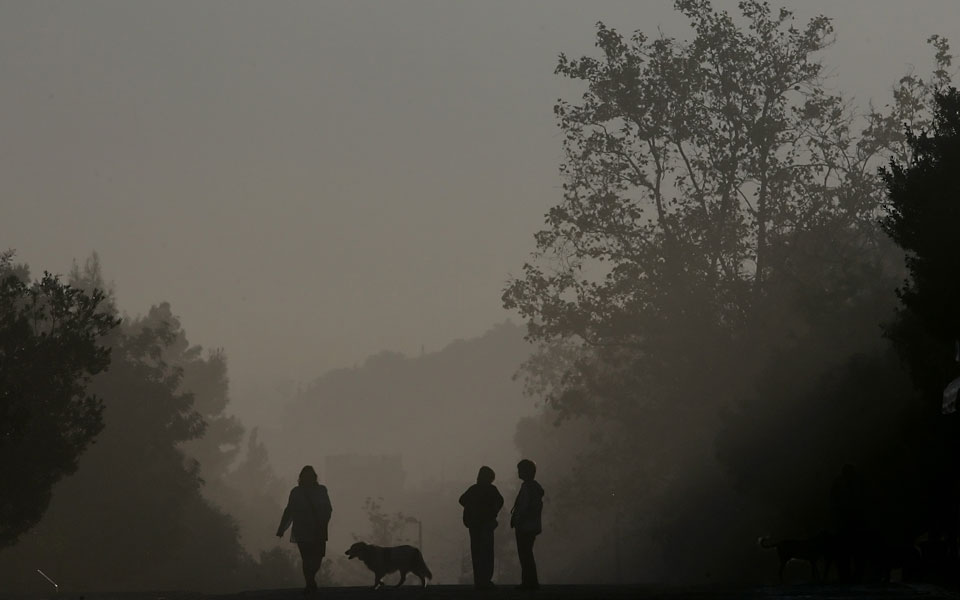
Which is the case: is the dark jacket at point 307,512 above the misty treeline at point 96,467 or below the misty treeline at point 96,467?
below

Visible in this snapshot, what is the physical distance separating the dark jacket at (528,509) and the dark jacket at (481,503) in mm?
345

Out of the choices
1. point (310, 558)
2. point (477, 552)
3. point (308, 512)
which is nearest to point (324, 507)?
point (308, 512)

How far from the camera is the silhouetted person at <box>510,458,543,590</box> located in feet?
87.6

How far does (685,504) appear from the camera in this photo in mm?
62000

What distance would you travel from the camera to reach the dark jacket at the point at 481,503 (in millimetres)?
27047

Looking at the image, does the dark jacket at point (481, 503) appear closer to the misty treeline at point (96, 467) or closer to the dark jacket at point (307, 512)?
the dark jacket at point (307, 512)

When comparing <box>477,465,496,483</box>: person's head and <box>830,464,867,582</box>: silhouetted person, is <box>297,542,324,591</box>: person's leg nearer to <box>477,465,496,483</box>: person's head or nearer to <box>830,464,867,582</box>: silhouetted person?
<box>477,465,496,483</box>: person's head

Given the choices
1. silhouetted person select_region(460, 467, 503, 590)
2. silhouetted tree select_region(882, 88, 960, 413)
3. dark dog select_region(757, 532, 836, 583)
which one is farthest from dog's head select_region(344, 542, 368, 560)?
silhouetted tree select_region(882, 88, 960, 413)

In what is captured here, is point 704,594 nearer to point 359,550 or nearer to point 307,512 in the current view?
point 307,512

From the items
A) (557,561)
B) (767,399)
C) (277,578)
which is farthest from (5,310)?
(557,561)

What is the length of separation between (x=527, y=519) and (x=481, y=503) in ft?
2.46

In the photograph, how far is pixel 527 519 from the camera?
26.8 metres

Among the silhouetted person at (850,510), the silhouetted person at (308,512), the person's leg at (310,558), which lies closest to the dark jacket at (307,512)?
the silhouetted person at (308,512)

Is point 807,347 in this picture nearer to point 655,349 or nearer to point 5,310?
point 655,349
